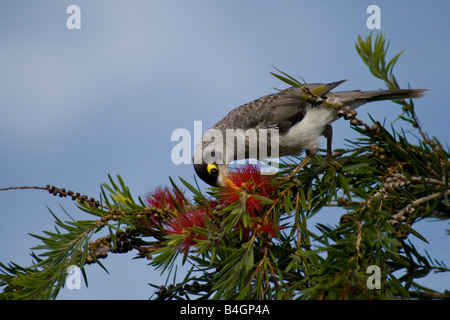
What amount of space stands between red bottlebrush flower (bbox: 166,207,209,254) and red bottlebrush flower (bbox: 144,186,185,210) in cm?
13

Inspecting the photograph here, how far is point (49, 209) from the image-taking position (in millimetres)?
2703

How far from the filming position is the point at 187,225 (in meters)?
2.64

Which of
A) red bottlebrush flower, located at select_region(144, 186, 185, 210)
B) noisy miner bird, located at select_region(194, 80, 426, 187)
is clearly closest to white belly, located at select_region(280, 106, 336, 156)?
noisy miner bird, located at select_region(194, 80, 426, 187)

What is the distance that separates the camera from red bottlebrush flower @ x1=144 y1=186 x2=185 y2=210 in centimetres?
285

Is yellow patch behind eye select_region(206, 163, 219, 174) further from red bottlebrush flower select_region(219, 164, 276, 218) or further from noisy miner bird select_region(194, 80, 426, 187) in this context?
red bottlebrush flower select_region(219, 164, 276, 218)

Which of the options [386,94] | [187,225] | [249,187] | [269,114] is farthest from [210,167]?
[386,94]

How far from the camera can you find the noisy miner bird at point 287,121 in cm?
492

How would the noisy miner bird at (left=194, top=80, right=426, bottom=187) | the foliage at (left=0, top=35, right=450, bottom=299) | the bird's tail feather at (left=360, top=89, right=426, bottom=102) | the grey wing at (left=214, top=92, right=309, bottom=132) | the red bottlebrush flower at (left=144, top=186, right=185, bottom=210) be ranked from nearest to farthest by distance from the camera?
1. the foliage at (left=0, top=35, right=450, bottom=299)
2. the red bottlebrush flower at (left=144, top=186, right=185, bottom=210)
3. the noisy miner bird at (left=194, top=80, right=426, bottom=187)
4. the grey wing at (left=214, top=92, right=309, bottom=132)
5. the bird's tail feather at (left=360, top=89, right=426, bottom=102)

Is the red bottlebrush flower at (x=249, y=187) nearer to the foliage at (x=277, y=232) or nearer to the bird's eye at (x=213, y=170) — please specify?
the foliage at (x=277, y=232)

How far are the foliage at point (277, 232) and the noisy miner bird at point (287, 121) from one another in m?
1.72

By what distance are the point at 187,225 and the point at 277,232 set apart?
1.68 ft

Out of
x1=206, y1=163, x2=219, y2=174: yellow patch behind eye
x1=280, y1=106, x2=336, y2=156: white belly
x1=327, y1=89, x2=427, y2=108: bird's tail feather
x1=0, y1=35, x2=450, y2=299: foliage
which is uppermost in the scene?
x1=327, y1=89, x2=427, y2=108: bird's tail feather

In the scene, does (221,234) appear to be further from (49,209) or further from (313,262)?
(49,209)
